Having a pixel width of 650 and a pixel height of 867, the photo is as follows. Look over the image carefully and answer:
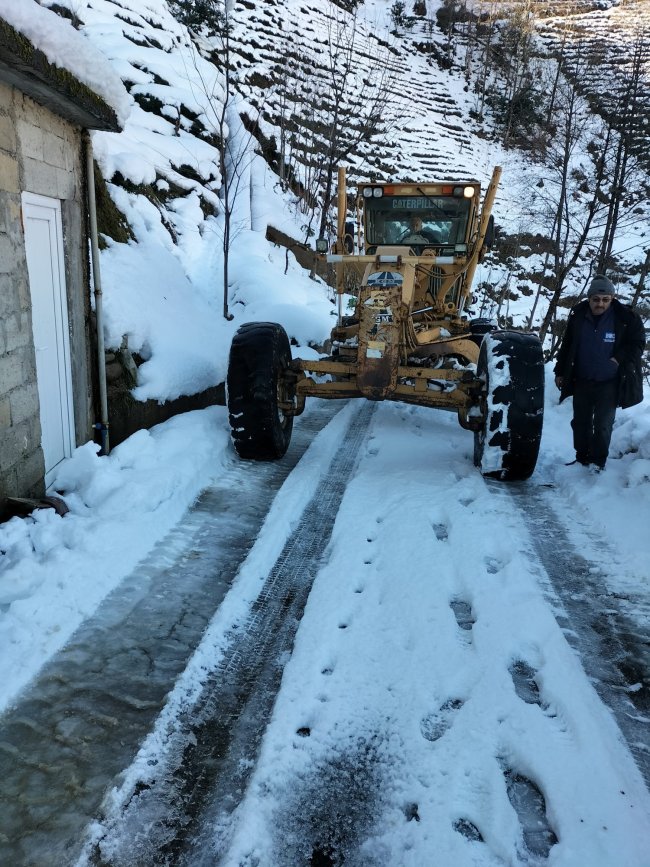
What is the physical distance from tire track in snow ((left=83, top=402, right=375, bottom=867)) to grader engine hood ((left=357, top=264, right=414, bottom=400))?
7.01ft

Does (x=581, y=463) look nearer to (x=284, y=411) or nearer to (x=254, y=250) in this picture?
(x=284, y=411)

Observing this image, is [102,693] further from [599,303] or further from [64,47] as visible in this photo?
[599,303]

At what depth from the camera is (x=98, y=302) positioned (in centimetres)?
488

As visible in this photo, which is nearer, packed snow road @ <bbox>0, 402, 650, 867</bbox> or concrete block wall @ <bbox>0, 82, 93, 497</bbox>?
packed snow road @ <bbox>0, 402, 650, 867</bbox>

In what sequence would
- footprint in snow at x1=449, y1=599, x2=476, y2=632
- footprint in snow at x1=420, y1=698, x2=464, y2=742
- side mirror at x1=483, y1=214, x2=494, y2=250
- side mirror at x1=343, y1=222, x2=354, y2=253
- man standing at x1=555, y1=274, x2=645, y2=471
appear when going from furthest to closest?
side mirror at x1=343, y1=222, x2=354, y2=253, side mirror at x1=483, y1=214, x2=494, y2=250, man standing at x1=555, y1=274, x2=645, y2=471, footprint in snow at x1=449, y1=599, x2=476, y2=632, footprint in snow at x1=420, y1=698, x2=464, y2=742

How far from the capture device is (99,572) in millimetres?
3164

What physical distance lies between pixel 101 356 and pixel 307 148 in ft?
57.4

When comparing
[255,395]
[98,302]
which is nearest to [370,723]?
[255,395]

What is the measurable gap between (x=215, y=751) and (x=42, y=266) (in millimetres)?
3569

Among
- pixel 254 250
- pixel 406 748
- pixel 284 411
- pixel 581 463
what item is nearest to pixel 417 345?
pixel 284 411

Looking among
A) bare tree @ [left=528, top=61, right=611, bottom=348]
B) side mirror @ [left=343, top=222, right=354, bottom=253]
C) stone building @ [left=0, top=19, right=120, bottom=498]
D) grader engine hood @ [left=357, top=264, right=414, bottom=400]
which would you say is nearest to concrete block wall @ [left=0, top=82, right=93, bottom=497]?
stone building @ [left=0, top=19, right=120, bottom=498]

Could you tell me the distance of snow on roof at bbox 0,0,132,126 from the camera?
9.98ft

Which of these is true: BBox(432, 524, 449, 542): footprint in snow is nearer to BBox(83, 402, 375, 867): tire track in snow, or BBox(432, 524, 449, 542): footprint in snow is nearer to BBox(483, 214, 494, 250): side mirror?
BBox(83, 402, 375, 867): tire track in snow

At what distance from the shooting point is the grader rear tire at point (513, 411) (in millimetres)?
4559
